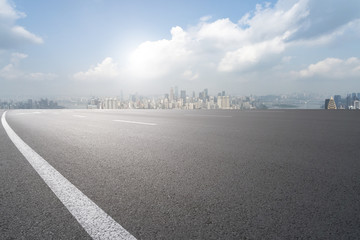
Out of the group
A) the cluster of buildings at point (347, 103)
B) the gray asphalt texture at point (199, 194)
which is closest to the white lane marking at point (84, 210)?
the gray asphalt texture at point (199, 194)

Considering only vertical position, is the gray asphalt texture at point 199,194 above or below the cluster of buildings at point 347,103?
below

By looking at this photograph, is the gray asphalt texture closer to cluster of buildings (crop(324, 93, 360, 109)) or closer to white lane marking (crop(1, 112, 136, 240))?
white lane marking (crop(1, 112, 136, 240))

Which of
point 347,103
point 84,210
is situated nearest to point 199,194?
point 84,210

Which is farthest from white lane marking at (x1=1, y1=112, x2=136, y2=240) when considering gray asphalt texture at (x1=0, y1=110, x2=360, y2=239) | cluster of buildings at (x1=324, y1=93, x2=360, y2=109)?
cluster of buildings at (x1=324, y1=93, x2=360, y2=109)

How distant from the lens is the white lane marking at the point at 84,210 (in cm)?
122

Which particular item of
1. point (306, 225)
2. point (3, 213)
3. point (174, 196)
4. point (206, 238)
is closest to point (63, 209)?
point (3, 213)

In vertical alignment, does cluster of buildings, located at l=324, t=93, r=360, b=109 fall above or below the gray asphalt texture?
above

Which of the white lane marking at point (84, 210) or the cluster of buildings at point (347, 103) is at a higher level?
the cluster of buildings at point (347, 103)

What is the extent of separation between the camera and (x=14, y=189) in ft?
6.25

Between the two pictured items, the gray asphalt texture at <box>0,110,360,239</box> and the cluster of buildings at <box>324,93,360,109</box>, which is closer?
the gray asphalt texture at <box>0,110,360,239</box>

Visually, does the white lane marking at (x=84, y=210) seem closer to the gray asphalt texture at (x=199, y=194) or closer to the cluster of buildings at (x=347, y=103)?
the gray asphalt texture at (x=199, y=194)

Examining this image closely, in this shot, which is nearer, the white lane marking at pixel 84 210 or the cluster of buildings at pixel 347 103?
the white lane marking at pixel 84 210

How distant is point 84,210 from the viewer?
58.2 inches

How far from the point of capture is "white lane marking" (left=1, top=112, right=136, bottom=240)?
1.22m
